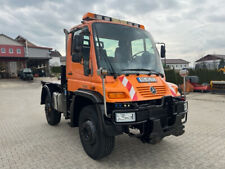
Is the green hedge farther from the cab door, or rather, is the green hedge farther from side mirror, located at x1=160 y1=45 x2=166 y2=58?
the cab door

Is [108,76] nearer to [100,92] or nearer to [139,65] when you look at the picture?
[100,92]

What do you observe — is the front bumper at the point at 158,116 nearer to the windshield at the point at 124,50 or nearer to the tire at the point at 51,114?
the windshield at the point at 124,50

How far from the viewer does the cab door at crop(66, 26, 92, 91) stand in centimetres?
330

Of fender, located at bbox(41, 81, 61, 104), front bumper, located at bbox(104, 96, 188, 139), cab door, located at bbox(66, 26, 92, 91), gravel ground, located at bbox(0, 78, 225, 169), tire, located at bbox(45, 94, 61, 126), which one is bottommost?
gravel ground, located at bbox(0, 78, 225, 169)

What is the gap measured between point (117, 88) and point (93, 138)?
1024 millimetres

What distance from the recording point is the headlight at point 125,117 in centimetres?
278

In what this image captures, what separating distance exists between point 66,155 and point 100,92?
5.18 ft

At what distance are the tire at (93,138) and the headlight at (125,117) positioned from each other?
1.59ft

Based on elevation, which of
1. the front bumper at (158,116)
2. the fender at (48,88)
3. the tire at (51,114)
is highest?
the fender at (48,88)

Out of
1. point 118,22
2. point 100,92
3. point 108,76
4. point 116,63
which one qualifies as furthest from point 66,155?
point 118,22

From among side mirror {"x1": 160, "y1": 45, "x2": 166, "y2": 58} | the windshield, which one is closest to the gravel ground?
the windshield

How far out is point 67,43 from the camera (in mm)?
4328

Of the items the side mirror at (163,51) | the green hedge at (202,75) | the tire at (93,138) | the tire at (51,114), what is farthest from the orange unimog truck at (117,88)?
the green hedge at (202,75)

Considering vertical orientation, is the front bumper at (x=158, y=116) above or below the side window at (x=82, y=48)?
below
